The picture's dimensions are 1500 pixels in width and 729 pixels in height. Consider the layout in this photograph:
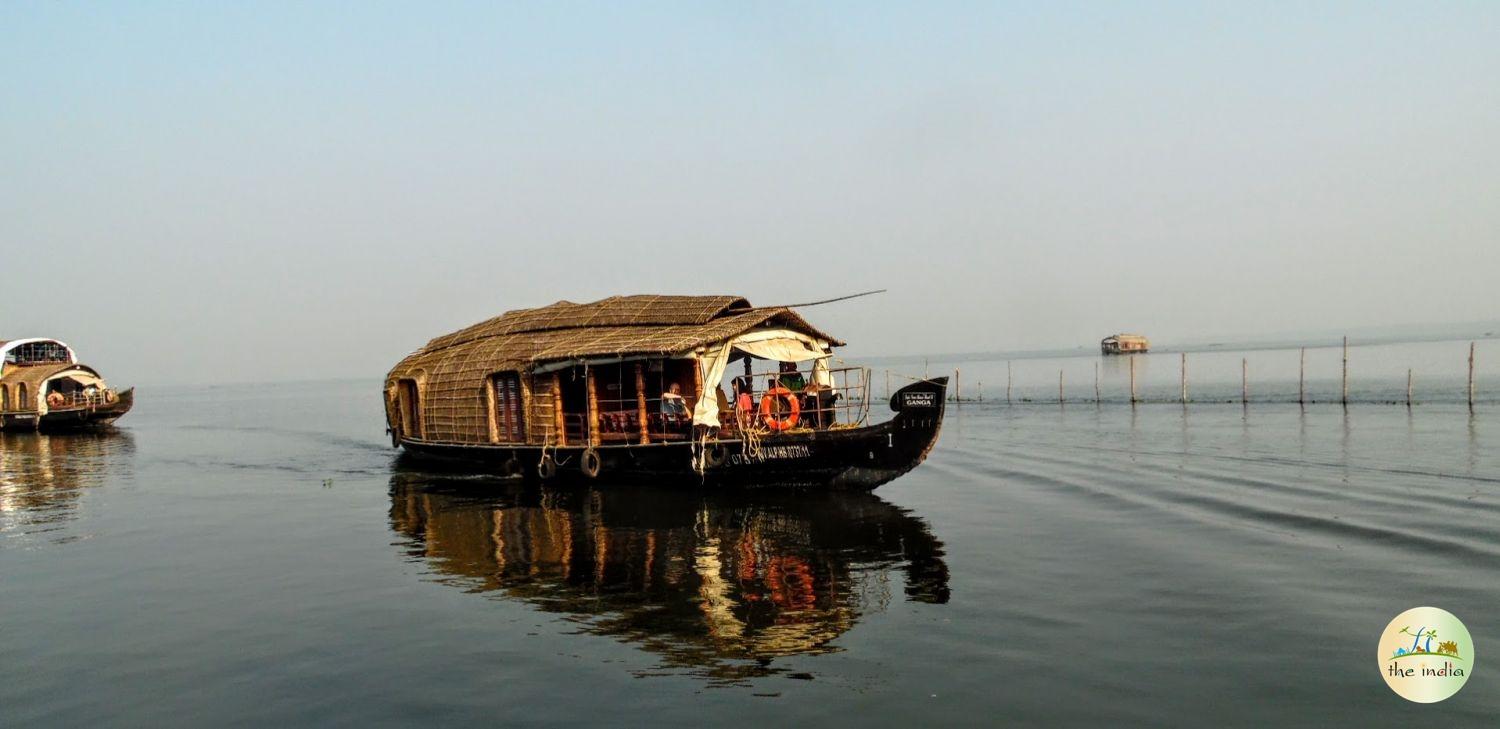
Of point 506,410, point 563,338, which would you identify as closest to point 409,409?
point 506,410

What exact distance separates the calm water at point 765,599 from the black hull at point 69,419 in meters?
32.0

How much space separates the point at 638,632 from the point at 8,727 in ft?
19.2

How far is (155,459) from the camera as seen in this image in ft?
117

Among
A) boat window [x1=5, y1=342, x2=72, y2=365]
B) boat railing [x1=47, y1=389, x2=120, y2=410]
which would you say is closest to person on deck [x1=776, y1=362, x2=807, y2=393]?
boat railing [x1=47, y1=389, x2=120, y2=410]

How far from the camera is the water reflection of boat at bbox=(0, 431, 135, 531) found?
21688 mm

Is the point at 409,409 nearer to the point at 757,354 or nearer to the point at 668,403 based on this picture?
the point at 668,403

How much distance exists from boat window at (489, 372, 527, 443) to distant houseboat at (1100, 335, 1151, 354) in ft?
431

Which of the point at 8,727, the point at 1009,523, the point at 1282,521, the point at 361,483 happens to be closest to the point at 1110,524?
the point at 1009,523

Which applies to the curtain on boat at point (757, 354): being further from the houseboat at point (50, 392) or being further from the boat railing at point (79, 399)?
the boat railing at point (79, 399)

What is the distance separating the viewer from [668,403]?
70.8 ft

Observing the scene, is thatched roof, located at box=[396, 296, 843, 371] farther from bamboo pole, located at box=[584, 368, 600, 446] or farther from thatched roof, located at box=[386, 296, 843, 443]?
bamboo pole, located at box=[584, 368, 600, 446]

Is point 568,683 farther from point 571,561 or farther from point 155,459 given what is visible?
point 155,459

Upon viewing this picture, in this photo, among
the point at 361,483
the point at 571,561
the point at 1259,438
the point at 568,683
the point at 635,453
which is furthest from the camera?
the point at 1259,438

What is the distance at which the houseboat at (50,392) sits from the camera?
49.0m
